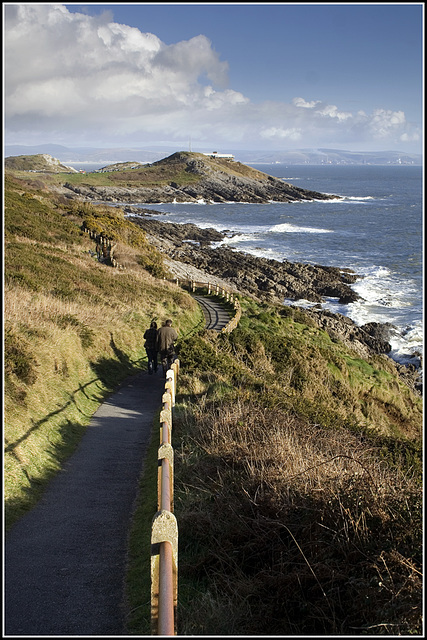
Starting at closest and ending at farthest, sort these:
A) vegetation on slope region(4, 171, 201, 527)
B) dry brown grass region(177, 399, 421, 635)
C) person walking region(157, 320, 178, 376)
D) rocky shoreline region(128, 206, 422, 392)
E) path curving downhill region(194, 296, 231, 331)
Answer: dry brown grass region(177, 399, 421, 635), vegetation on slope region(4, 171, 201, 527), person walking region(157, 320, 178, 376), path curving downhill region(194, 296, 231, 331), rocky shoreline region(128, 206, 422, 392)

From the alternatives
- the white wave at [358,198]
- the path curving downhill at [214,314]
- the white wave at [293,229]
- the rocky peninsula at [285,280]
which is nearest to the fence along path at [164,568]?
the path curving downhill at [214,314]

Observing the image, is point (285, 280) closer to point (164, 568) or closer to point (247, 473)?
point (247, 473)

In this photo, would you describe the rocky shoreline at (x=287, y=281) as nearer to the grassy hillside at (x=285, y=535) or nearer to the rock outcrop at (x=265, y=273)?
the rock outcrop at (x=265, y=273)

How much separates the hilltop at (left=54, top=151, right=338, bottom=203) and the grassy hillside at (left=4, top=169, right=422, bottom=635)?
93154mm

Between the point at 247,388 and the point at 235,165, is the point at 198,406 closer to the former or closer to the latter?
the point at 247,388

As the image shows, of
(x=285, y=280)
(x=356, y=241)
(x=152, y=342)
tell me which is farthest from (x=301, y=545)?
(x=356, y=241)

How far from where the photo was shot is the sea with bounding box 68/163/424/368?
3509 centimetres

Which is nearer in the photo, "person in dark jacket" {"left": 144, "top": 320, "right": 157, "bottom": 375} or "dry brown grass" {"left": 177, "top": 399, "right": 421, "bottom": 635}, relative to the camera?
"dry brown grass" {"left": 177, "top": 399, "right": 421, "bottom": 635}

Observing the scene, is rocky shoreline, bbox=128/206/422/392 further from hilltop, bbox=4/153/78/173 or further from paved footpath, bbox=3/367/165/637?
hilltop, bbox=4/153/78/173

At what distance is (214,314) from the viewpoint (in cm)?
2472

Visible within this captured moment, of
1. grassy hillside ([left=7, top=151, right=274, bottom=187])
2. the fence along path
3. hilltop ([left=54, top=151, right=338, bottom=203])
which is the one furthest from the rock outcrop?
grassy hillside ([left=7, top=151, right=274, bottom=187])

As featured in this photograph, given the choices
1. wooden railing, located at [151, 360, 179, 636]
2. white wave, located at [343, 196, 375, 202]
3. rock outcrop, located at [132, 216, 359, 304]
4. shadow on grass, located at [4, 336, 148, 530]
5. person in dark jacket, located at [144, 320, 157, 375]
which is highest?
white wave, located at [343, 196, 375, 202]

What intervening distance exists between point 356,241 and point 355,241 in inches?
5.1

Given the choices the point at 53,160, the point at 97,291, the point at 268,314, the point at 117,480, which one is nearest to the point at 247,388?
the point at 117,480
